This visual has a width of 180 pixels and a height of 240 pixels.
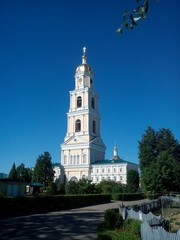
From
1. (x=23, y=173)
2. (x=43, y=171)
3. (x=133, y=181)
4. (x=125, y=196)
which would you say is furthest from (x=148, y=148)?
(x=23, y=173)

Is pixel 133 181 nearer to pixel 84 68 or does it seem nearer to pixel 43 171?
pixel 43 171

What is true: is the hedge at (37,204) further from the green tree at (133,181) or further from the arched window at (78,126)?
the arched window at (78,126)

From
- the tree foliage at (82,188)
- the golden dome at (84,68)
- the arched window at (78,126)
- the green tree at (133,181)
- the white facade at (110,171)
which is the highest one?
the golden dome at (84,68)

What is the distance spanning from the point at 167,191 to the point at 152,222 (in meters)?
27.2

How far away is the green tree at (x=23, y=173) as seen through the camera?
87.6 metres

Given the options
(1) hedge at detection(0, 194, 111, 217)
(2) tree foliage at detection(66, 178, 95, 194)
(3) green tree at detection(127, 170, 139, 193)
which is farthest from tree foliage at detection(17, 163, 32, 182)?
(1) hedge at detection(0, 194, 111, 217)

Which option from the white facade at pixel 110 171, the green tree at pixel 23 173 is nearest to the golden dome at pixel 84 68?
the white facade at pixel 110 171

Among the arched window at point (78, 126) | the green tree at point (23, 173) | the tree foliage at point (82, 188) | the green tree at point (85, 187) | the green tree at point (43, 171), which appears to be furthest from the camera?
the green tree at point (23, 173)

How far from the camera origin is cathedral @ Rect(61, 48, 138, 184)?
260ft

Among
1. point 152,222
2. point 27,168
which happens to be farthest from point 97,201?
point 27,168

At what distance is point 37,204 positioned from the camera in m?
29.9

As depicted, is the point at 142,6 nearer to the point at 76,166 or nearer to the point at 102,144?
the point at 76,166

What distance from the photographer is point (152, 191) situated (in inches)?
1543

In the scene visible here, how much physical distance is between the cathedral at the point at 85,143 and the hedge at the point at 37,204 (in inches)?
1516
